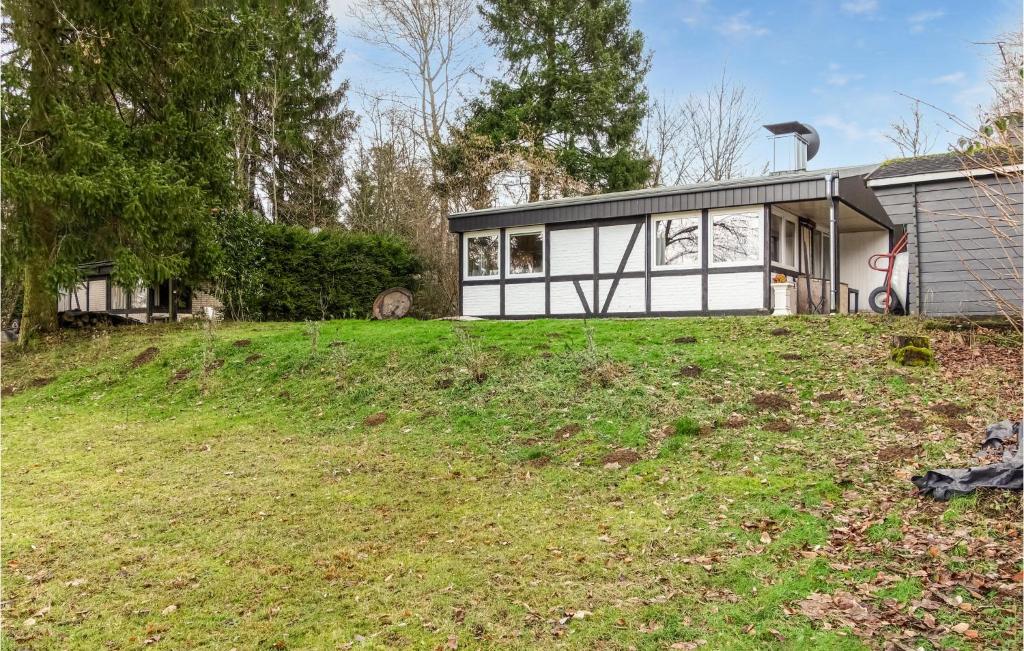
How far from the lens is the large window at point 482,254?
54.6ft

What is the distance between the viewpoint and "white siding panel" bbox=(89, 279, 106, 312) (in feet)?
77.7

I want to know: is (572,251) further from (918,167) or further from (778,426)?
(778,426)

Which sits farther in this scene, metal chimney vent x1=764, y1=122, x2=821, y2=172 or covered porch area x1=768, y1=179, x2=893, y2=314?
metal chimney vent x1=764, y1=122, x2=821, y2=172

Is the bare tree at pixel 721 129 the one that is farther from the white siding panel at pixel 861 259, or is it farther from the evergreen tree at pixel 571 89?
the white siding panel at pixel 861 259

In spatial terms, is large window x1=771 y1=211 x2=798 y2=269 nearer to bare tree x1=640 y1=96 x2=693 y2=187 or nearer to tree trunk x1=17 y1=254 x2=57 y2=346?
bare tree x1=640 y1=96 x2=693 y2=187

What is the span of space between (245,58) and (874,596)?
50.5ft

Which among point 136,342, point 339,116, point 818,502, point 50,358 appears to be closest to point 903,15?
point 818,502

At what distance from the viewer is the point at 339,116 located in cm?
2736

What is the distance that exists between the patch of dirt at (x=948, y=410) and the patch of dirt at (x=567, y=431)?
3.39 metres

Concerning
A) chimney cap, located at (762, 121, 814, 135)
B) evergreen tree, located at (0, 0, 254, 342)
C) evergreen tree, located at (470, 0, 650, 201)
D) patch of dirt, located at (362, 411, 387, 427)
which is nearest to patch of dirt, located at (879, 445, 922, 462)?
patch of dirt, located at (362, 411, 387, 427)

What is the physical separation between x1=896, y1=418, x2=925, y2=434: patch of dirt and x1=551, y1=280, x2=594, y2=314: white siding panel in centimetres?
897

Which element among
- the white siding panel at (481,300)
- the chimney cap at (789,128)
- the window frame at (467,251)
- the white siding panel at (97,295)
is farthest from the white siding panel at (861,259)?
the white siding panel at (97,295)

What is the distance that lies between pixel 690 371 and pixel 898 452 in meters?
2.95

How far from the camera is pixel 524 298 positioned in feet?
52.6
